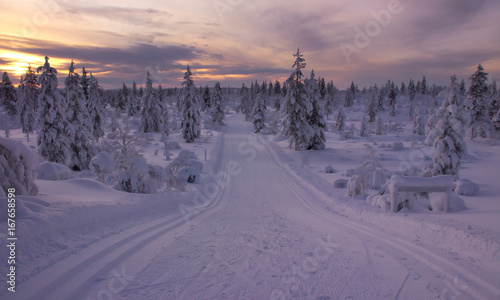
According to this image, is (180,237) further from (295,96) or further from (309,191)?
(295,96)

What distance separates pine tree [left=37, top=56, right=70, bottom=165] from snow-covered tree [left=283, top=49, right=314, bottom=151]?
891 inches

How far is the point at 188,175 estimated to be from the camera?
1609 centimetres

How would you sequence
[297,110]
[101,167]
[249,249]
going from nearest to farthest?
1. [249,249]
2. [101,167]
3. [297,110]

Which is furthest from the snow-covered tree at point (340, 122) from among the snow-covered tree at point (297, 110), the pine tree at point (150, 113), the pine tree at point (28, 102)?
the pine tree at point (28, 102)

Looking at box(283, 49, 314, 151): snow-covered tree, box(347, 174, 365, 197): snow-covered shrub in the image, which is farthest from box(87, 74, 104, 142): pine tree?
box(347, 174, 365, 197): snow-covered shrub

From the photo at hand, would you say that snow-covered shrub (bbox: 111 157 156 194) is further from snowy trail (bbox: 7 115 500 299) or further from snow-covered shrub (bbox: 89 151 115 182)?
snow-covered shrub (bbox: 89 151 115 182)

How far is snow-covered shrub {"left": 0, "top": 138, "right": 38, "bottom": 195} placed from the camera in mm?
5836

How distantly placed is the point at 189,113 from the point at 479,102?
44.9m

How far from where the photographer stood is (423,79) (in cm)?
12369

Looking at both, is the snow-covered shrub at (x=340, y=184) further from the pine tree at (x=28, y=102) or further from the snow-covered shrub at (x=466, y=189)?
the pine tree at (x=28, y=102)

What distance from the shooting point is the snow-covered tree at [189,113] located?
40.9m

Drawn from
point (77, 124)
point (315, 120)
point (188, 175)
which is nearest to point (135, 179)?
point (188, 175)

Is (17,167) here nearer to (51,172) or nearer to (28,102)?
(51,172)

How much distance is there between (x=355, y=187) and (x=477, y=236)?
614 centimetres
